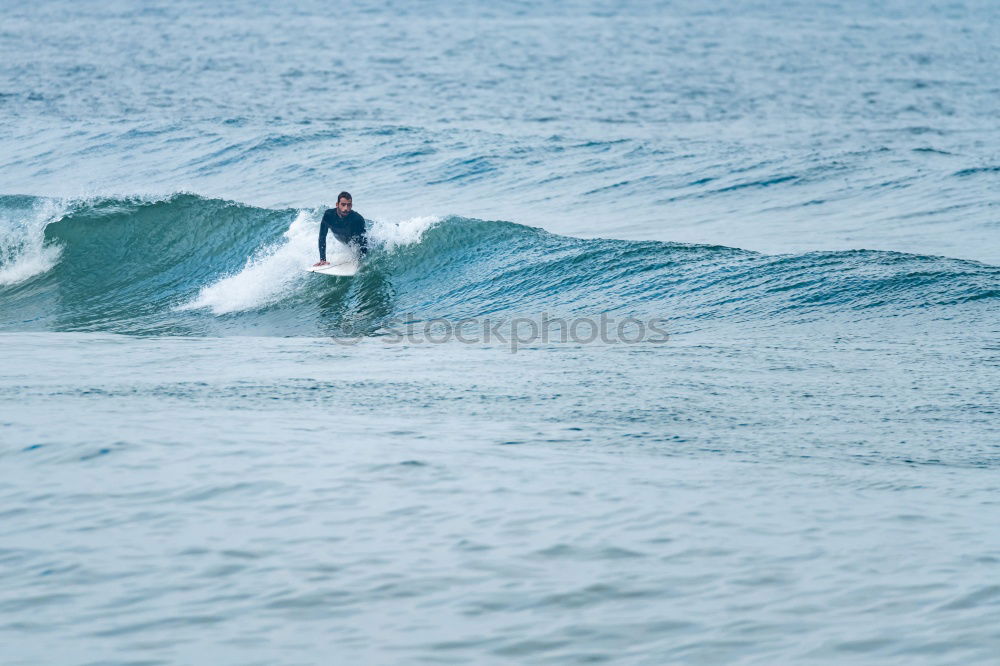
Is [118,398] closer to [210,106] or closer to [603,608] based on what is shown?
[603,608]

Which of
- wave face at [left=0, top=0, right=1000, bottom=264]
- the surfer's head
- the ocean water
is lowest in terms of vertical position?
the ocean water

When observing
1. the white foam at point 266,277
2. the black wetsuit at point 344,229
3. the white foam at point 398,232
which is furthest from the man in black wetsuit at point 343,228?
the white foam at point 398,232

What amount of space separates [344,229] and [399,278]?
1165 mm

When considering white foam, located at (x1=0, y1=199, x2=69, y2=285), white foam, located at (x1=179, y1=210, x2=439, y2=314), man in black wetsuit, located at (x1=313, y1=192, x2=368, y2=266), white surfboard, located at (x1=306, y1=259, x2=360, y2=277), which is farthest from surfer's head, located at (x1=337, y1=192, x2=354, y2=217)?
white foam, located at (x1=0, y1=199, x2=69, y2=285)

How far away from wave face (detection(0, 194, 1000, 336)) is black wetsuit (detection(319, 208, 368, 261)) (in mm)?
562

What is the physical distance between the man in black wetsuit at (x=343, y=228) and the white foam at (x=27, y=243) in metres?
5.52

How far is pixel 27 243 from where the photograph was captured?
20000mm

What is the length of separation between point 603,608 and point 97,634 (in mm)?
2402

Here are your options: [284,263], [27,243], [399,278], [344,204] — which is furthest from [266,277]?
[27,243]

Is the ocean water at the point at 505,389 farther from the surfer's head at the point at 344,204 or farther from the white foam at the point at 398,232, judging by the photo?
the surfer's head at the point at 344,204

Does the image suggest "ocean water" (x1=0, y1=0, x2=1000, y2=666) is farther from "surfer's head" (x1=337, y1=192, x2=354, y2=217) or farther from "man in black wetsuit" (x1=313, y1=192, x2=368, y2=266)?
"surfer's head" (x1=337, y1=192, x2=354, y2=217)

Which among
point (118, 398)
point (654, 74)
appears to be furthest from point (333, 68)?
point (118, 398)

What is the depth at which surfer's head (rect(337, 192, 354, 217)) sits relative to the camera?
15.7 meters

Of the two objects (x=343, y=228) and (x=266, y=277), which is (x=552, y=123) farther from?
(x=343, y=228)
